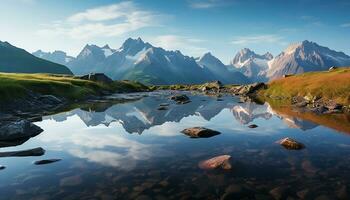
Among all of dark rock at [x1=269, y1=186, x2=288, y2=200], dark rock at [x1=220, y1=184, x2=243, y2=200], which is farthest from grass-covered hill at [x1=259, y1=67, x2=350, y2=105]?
dark rock at [x1=220, y1=184, x2=243, y2=200]

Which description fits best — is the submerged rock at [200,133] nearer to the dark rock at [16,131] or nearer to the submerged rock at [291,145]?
the submerged rock at [291,145]

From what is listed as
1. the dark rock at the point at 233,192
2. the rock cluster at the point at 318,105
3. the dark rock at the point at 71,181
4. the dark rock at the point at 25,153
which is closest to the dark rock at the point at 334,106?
the rock cluster at the point at 318,105

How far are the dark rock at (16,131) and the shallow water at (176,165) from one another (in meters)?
1.50

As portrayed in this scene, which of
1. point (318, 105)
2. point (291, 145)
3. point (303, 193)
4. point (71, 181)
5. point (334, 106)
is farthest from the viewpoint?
point (318, 105)

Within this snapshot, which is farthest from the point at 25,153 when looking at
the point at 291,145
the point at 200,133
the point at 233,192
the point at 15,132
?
the point at 291,145

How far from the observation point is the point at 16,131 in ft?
140

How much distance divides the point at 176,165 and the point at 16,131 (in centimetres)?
2284

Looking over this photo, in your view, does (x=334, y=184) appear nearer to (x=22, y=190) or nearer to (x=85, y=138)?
(x=22, y=190)

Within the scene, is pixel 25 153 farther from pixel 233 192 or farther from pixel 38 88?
pixel 38 88

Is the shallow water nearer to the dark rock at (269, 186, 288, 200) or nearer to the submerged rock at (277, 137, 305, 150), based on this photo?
the dark rock at (269, 186, 288, 200)

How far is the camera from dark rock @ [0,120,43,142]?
136 ft

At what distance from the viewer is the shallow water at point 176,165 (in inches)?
952

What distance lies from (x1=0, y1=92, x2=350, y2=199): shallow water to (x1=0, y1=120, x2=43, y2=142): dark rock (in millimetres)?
1497

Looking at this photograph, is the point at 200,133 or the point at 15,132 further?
the point at 200,133
